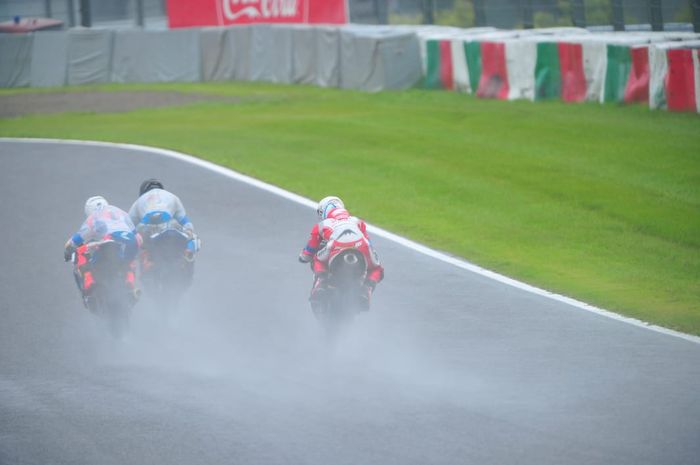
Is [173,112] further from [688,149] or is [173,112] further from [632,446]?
[632,446]

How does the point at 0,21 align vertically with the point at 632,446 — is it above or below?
above

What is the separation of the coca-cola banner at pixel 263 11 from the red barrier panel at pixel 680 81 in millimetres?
21156

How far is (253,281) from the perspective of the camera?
1605 centimetres

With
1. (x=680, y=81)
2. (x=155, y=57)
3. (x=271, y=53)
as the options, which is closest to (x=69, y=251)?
(x=680, y=81)

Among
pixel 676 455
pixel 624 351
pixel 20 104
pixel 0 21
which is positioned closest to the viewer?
pixel 676 455

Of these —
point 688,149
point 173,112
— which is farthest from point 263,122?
point 688,149

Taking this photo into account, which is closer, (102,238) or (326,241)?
(326,241)

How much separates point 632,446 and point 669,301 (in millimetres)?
5360

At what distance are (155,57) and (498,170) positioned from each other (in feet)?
82.5

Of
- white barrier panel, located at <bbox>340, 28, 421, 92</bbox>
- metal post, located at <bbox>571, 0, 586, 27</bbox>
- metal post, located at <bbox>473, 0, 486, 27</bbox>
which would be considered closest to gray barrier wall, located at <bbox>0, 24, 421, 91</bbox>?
white barrier panel, located at <bbox>340, 28, 421, 92</bbox>

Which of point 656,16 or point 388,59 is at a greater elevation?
point 656,16

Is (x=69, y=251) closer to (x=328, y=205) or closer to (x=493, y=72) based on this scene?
(x=328, y=205)

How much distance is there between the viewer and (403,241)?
18.3 meters

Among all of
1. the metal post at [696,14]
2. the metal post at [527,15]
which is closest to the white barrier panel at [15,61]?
the metal post at [527,15]
